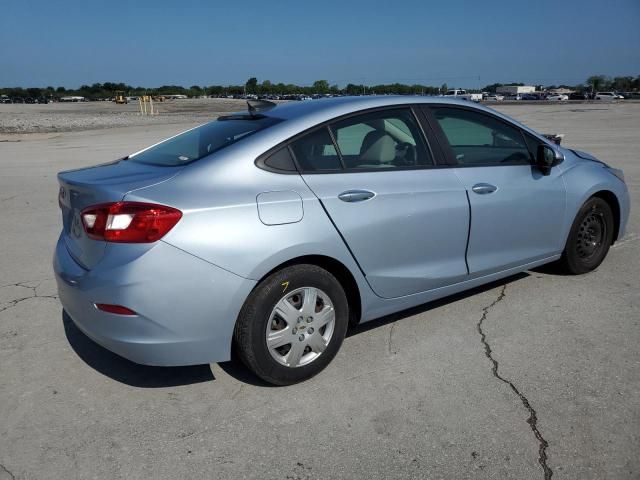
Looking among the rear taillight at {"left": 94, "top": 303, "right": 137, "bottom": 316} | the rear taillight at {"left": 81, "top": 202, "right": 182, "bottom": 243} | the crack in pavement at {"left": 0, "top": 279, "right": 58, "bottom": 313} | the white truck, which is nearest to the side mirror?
the white truck

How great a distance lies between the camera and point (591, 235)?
15.8 ft

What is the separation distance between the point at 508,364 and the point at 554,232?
1.50 m

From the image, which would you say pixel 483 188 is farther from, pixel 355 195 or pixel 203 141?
pixel 203 141

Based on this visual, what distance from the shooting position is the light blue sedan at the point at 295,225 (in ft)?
9.02

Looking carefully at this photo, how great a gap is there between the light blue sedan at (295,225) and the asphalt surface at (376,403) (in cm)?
29

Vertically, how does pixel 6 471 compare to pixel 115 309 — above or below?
below

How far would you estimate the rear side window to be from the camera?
3.18 metres

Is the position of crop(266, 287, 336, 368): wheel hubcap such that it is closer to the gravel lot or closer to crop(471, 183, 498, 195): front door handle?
crop(471, 183, 498, 195): front door handle

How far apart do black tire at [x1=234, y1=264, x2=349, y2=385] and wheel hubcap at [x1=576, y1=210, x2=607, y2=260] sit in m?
2.56

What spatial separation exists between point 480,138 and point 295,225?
6.76 ft

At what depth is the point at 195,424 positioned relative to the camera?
2.88 metres

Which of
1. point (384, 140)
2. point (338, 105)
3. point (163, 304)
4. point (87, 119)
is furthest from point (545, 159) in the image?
point (87, 119)

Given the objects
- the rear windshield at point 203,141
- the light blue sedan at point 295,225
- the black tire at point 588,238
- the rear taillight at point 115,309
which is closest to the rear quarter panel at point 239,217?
the light blue sedan at point 295,225

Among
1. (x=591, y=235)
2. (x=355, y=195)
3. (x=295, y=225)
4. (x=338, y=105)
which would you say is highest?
(x=338, y=105)
